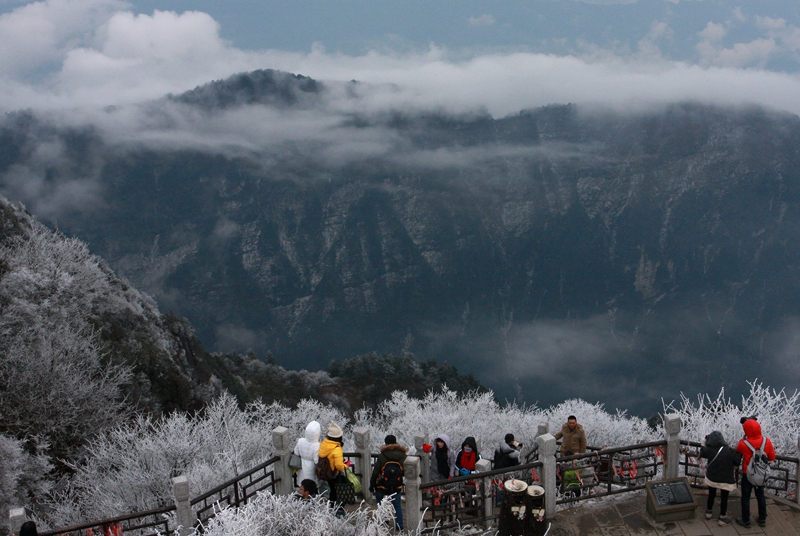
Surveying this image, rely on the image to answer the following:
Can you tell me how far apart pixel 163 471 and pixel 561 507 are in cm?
1579

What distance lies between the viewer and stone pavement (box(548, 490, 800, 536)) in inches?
510

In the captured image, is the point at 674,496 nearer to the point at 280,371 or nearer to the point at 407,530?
the point at 407,530

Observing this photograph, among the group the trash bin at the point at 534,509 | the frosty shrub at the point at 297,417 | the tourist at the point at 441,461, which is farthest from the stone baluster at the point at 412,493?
the frosty shrub at the point at 297,417

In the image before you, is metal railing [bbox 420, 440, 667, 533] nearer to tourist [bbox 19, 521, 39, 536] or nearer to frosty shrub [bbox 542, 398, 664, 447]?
tourist [bbox 19, 521, 39, 536]

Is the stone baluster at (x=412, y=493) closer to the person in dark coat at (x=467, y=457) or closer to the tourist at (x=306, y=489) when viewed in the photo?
the tourist at (x=306, y=489)

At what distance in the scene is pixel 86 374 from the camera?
29.7 meters

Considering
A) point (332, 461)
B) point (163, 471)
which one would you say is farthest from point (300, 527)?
point (163, 471)

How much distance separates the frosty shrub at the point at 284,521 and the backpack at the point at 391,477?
143 cm

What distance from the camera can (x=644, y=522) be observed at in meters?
13.5

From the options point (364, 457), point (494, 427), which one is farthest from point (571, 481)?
point (494, 427)

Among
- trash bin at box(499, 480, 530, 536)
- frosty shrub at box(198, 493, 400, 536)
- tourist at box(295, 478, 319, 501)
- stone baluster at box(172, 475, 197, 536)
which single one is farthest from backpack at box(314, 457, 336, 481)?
trash bin at box(499, 480, 530, 536)

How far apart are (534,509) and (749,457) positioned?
458 cm

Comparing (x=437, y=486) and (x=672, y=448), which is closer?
(x=437, y=486)

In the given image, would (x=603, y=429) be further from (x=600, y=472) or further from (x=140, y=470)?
(x=140, y=470)
